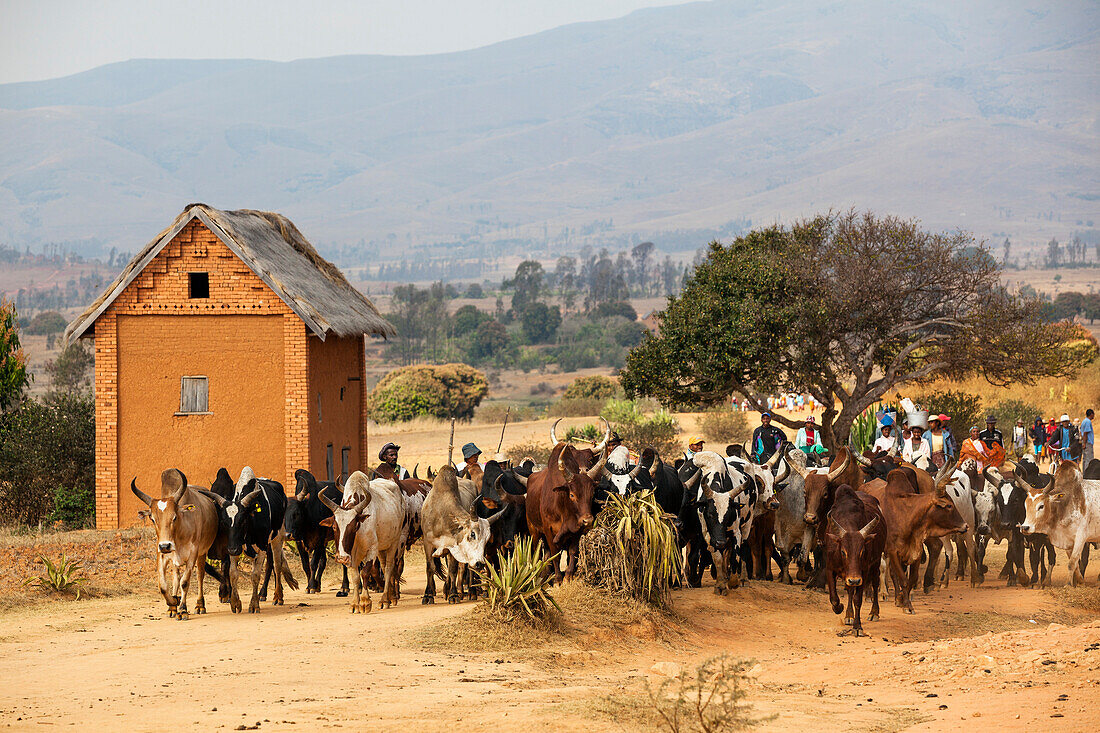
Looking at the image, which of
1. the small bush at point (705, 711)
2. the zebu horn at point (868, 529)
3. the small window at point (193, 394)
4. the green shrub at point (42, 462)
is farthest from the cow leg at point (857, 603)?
the green shrub at point (42, 462)

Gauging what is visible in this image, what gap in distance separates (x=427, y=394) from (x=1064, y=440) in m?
31.4

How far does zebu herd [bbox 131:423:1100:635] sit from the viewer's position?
14.0 meters

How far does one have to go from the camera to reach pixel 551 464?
1453 centimetres

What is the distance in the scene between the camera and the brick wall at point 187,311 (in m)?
21.7

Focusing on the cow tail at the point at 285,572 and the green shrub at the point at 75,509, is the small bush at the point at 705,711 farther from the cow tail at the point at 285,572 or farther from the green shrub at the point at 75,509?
the green shrub at the point at 75,509

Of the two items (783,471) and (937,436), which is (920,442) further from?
(783,471)

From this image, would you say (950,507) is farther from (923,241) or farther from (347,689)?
(923,241)

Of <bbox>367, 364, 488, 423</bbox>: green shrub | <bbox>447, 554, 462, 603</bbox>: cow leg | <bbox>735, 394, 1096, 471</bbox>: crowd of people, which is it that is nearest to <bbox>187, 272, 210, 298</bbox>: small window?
<bbox>447, 554, 462, 603</bbox>: cow leg

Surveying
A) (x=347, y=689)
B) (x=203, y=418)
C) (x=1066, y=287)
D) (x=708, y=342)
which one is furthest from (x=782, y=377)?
(x=1066, y=287)

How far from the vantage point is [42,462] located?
80.0ft

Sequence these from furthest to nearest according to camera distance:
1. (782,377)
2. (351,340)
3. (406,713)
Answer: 1. (782,377)
2. (351,340)
3. (406,713)

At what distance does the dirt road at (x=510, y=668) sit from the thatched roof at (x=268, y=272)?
7.48 m

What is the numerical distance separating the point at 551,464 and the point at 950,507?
4925 mm

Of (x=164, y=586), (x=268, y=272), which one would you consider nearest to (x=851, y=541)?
(x=164, y=586)
